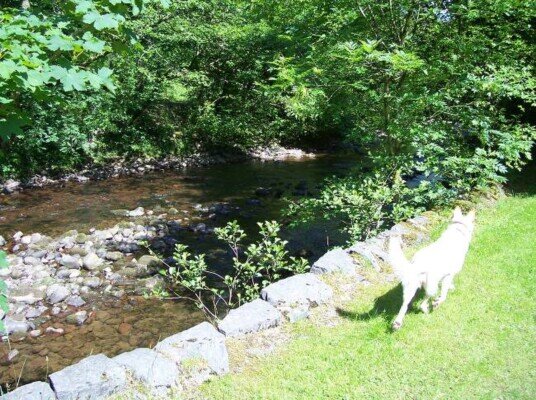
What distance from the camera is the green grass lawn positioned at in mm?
3861

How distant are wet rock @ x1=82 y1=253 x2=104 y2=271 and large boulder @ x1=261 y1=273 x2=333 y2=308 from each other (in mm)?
5663

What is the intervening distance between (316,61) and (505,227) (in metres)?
4.49

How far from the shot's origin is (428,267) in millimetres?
4629

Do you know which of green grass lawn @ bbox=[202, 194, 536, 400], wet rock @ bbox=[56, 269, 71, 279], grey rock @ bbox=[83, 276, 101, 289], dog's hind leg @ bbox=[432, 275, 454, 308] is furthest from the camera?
wet rock @ bbox=[56, 269, 71, 279]

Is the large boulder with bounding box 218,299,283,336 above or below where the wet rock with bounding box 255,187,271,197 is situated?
above

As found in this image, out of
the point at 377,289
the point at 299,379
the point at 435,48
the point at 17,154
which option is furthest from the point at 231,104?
the point at 299,379

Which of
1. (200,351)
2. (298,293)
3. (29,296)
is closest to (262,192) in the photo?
(29,296)

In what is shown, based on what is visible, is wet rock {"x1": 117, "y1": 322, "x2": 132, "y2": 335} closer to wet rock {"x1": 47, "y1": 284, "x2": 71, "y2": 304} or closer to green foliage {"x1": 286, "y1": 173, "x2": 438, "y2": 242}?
wet rock {"x1": 47, "y1": 284, "x2": 71, "y2": 304}

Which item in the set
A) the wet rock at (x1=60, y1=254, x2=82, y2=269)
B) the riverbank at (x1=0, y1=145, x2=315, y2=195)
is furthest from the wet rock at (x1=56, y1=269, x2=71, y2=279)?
the riverbank at (x1=0, y1=145, x2=315, y2=195)

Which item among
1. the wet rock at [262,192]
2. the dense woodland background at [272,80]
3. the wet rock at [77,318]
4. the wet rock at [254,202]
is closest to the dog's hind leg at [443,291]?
the dense woodland background at [272,80]

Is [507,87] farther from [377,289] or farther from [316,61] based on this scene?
[377,289]

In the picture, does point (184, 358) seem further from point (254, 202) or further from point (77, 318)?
point (254, 202)

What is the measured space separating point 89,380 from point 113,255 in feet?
22.2

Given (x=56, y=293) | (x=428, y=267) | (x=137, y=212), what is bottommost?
(x=137, y=212)
